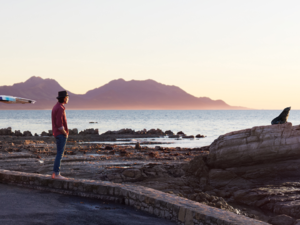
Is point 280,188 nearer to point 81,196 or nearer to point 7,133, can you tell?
point 81,196

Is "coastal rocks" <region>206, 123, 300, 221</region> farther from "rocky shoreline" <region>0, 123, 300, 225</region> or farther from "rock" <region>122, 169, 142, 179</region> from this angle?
"rock" <region>122, 169, 142, 179</region>

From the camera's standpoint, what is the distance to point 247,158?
14539 millimetres

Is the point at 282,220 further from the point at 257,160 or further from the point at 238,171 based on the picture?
the point at 257,160

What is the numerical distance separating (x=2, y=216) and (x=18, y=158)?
15.2 m

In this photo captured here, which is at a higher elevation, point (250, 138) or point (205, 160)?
point (250, 138)

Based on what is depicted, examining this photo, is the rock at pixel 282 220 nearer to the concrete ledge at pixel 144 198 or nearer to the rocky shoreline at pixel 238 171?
the rocky shoreline at pixel 238 171

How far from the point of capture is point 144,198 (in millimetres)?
7504

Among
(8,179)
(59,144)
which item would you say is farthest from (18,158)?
(59,144)

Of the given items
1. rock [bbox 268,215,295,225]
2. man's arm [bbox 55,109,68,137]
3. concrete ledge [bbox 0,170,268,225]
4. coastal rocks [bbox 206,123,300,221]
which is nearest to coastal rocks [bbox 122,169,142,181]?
coastal rocks [bbox 206,123,300,221]

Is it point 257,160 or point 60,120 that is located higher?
point 60,120

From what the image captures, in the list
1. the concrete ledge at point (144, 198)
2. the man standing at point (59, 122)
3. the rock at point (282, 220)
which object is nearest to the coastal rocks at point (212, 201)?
the rock at point (282, 220)

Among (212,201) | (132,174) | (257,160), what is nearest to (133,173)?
(132,174)

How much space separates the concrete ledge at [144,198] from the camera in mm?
6100

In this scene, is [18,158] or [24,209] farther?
[18,158]
